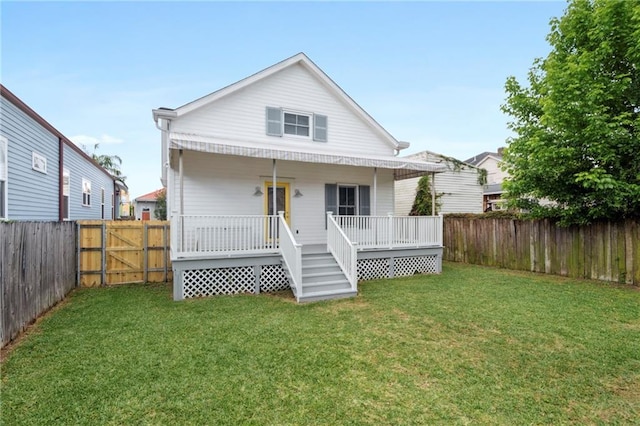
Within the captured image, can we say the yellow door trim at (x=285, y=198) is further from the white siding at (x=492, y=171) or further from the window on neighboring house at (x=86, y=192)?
the white siding at (x=492, y=171)

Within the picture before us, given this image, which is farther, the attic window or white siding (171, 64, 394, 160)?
the attic window

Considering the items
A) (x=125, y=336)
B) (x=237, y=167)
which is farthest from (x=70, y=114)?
(x=125, y=336)

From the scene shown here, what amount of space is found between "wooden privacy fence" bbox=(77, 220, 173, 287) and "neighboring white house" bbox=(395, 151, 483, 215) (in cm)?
1247

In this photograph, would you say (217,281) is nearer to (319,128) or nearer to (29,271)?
(29,271)

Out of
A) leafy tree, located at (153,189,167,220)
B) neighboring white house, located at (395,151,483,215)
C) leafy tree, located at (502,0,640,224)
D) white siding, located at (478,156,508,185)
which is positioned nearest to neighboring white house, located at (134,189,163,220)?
leafy tree, located at (153,189,167,220)

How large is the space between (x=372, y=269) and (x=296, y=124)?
5.35 meters

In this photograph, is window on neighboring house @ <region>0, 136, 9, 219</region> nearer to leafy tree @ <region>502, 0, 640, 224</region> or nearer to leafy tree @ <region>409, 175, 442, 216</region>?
leafy tree @ <region>502, 0, 640, 224</region>

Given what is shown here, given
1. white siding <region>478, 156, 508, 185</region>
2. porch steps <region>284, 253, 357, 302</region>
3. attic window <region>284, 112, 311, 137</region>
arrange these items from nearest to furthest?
1. porch steps <region>284, 253, 357, 302</region>
2. attic window <region>284, 112, 311, 137</region>
3. white siding <region>478, 156, 508, 185</region>

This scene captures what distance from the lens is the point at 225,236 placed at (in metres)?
8.02

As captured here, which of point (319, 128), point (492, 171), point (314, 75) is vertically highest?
point (314, 75)

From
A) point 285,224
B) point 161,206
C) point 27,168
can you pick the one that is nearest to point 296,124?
point 285,224

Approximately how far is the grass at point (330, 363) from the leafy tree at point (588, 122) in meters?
3.31

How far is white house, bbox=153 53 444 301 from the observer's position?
7.87 metres

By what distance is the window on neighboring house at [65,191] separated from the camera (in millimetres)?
11383
